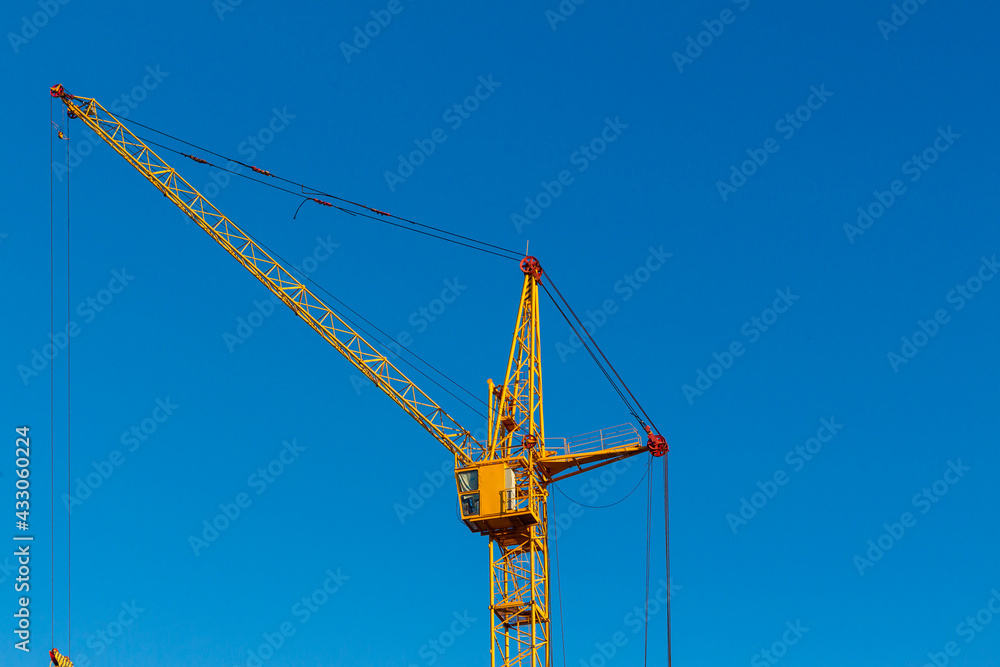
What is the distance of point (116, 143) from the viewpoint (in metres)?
55.2

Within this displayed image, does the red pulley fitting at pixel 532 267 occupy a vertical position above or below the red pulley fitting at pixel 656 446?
above

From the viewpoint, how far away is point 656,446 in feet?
179

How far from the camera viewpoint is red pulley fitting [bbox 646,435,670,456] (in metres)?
54.4

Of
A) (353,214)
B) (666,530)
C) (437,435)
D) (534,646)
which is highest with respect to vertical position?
(353,214)

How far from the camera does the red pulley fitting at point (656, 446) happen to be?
54.4 metres

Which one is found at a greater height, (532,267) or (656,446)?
(532,267)

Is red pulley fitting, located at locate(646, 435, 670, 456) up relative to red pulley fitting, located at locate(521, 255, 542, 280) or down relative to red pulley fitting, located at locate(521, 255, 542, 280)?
down

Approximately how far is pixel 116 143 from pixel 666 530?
4430 cm

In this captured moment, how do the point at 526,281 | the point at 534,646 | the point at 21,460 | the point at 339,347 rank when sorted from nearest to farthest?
the point at 21,460 → the point at 534,646 → the point at 339,347 → the point at 526,281

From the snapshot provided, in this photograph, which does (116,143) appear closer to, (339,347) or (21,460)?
(339,347)

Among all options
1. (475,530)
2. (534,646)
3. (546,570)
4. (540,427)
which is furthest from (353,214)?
(534,646)

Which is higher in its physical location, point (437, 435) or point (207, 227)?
point (207, 227)

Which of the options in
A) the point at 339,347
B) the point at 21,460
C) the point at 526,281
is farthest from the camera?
the point at 526,281

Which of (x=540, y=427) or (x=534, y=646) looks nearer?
(x=534, y=646)
